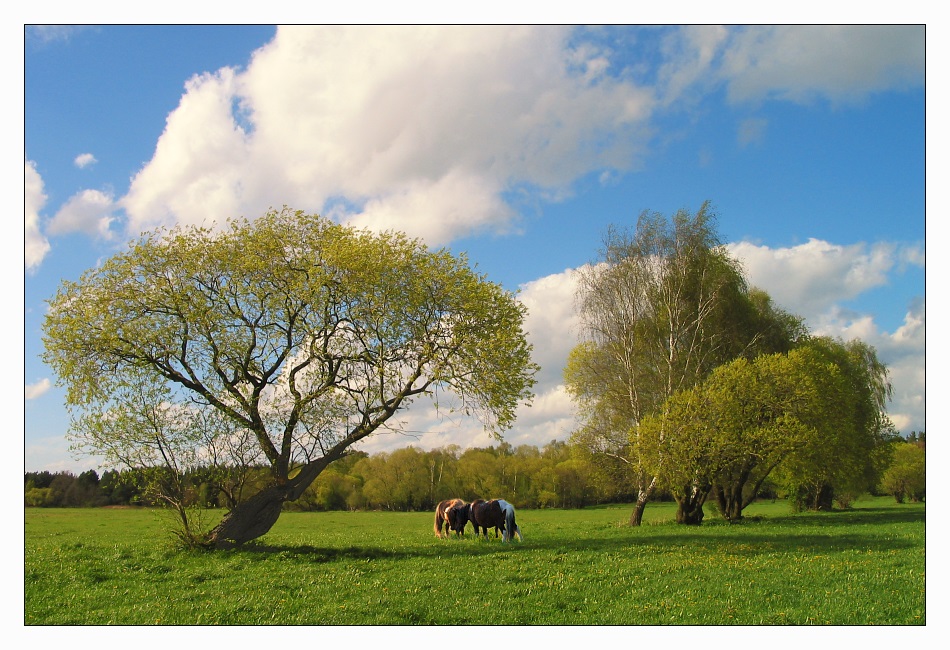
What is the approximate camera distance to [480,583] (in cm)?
1596

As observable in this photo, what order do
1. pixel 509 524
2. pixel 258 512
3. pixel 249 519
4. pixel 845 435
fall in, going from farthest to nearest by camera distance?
pixel 845 435 < pixel 509 524 < pixel 258 512 < pixel 249 519

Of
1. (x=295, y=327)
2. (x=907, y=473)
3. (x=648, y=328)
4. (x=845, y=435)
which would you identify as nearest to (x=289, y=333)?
(x=295, y=327)

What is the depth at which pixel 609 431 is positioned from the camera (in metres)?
35.8

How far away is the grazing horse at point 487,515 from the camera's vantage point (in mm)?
24516

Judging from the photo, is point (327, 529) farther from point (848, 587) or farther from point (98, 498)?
point (848, 587)

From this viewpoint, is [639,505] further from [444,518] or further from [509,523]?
[444,518]

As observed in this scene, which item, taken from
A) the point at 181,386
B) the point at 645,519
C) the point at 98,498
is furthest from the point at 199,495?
the point at 645,519

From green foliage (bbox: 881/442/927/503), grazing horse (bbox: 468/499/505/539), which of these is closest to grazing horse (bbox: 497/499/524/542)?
grazing horse (bbox: 468/499/505/539)

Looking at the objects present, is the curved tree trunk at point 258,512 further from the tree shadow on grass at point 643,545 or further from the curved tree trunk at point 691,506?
the curved tree trunk at point 691,506

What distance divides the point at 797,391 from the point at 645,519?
11.0 m

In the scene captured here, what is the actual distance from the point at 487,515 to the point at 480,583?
8.92 metres

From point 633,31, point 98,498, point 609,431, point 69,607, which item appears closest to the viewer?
point 69,607

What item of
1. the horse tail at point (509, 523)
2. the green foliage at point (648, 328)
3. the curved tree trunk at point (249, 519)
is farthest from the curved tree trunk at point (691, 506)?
the curved tree trunk at point (249, 519)

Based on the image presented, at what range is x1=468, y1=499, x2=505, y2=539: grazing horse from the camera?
24516 mm
